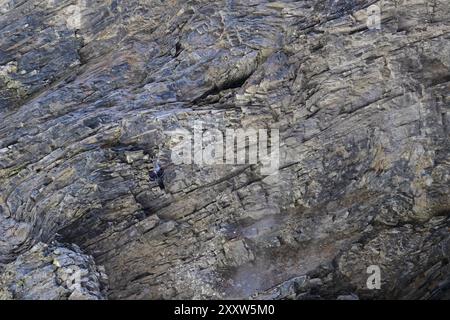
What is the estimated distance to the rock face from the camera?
46.8 ft

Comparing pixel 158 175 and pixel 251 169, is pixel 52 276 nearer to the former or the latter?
pixel 158 175

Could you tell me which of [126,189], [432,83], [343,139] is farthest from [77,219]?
[432,83]

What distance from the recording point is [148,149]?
16.7 metres

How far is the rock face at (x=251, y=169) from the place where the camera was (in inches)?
561

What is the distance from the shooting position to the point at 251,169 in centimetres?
1603

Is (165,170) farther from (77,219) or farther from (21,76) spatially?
(21,76)

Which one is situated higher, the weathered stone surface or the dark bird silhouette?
the dark bird silhouette

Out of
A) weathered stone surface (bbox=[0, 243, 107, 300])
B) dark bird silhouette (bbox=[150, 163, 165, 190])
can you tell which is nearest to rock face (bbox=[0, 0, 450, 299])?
weathered stone surface (bbox=[0, 243, 107, 300])

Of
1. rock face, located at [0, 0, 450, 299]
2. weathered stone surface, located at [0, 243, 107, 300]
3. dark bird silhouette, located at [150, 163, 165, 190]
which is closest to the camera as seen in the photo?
weathered stone surface, located at [0, 243, 107, 300]

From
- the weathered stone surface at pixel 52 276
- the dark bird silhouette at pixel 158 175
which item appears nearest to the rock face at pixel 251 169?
the weathered stone surface at pixel 52 276

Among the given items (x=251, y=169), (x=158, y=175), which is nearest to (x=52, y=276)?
(x=158, y=175)

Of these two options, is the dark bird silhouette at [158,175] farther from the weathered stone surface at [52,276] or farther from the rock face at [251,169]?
the weathered stone surface at [52,276]

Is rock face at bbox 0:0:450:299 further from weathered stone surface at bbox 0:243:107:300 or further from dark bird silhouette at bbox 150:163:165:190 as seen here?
dark bird silhouette at bbox 150:163:165:190

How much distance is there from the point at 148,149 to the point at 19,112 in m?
5.28
